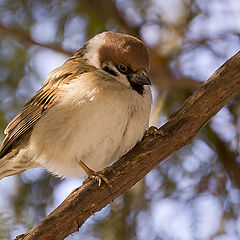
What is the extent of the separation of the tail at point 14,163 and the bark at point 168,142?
3.17 feet

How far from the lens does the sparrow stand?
160 inches

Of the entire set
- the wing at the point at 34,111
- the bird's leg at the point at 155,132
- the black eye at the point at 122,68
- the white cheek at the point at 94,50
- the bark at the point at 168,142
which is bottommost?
the bark at the point at 168,142

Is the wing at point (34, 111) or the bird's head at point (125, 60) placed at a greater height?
the wing at point (34, 111)

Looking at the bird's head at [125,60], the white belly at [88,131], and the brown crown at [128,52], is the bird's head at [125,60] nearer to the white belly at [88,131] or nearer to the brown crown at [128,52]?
the brown crown at [128,52]

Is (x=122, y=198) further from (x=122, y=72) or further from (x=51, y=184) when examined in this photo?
(x=122, y=72)

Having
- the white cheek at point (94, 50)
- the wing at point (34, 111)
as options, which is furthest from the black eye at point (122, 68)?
the wing at point (34, 111)

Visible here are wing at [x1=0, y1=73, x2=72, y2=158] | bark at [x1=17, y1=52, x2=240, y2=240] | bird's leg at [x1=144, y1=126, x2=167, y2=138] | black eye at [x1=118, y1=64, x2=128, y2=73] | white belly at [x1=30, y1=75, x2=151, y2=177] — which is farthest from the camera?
wing at [x1=0, y1=73, x2=72, y2=158]

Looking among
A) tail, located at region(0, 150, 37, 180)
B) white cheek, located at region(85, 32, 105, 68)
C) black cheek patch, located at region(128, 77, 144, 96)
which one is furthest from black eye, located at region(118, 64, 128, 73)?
tail, located at region(0, 150, 37, 180)

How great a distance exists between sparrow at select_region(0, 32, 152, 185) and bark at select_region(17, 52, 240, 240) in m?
0.18

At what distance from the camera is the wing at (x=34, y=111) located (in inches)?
175

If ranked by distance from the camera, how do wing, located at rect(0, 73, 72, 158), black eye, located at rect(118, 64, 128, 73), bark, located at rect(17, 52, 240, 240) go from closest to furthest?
bark, located at rect(17, 52, 240, 240), black eye, located at rect(118, 64, 128, 73), wing, located at rect(0, 73, 72, 158)

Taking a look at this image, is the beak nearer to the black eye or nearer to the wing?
the black eye

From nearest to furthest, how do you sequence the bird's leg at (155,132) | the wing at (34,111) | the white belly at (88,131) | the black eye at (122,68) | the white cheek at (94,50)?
the bird's leg at (155,132), the white belly at (88,131), the black eye at (122,68), the wing at (34,111), the white cheek at (94,50)

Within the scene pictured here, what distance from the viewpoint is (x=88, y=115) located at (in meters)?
4.02
